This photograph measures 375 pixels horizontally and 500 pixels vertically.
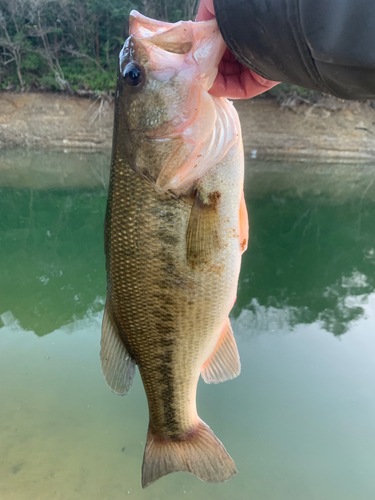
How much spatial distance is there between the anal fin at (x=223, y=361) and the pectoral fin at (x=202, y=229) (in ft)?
1.44

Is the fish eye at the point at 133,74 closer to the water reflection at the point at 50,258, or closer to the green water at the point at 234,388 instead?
the green water at the point at 234,388

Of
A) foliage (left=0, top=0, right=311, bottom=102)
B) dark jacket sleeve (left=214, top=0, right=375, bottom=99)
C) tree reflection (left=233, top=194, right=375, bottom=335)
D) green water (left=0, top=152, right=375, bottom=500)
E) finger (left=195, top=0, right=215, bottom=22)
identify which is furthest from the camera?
foliage (left=0, top=0, right=311, bottom=102)

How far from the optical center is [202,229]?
4.02ft

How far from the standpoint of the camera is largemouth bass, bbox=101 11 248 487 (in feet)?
3.91

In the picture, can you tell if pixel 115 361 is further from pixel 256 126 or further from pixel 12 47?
pixel 12 47

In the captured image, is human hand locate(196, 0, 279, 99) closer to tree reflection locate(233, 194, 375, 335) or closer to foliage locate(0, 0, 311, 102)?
tree reflection locate(233, 194, 375, 335)

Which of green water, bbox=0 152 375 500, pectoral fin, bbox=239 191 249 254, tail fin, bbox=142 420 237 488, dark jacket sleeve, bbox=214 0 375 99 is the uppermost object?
dark jacket sleeve, bbox=214 0 375 99

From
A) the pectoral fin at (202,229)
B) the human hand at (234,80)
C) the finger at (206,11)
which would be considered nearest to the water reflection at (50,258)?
the pectoral fin at (202,229)

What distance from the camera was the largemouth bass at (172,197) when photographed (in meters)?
1.19

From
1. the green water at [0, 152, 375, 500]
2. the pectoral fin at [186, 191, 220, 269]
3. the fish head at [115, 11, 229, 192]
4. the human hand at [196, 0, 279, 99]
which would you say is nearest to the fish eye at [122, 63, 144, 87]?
the fish head at [115, 11, 229, 192]

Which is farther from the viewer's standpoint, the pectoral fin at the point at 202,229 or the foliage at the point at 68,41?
the foliage at the point at 68,41

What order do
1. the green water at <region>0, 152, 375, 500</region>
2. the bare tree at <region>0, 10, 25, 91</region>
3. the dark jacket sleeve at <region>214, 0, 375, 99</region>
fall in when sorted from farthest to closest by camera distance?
the bare tree at <region>0, 10, 25, 91</region> → the green water at <region>0, 152, 375, 500</region> → the dark jacket sleeve at <region>214, 0, 375, 99</region>

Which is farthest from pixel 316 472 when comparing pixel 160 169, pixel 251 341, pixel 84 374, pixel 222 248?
pixel 160 169

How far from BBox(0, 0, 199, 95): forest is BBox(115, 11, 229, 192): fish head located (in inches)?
790
